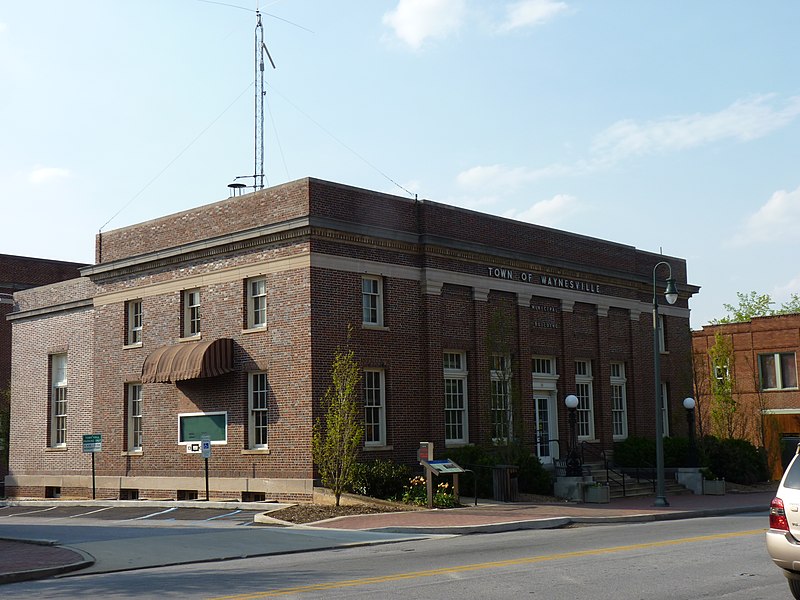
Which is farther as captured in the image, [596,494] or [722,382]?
[722,382]

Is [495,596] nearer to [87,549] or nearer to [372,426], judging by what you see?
[87,549]

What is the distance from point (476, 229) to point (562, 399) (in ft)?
22.9

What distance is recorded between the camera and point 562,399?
110 ft

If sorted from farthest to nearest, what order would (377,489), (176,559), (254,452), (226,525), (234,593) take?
(254,452) → (377,489) → (226,525) → (176,559) → (234,593)

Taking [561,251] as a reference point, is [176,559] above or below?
below

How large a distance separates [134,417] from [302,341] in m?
8.52

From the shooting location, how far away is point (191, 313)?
1182 inches

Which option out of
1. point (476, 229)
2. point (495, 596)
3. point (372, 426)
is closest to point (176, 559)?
point (495, 596)

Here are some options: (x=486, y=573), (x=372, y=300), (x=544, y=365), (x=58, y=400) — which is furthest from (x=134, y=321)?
(x=486, y=573)

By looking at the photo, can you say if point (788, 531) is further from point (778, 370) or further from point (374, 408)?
point (778, 370)

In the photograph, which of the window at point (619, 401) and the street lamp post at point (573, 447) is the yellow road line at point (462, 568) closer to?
the street lamp post at point (573, 447)

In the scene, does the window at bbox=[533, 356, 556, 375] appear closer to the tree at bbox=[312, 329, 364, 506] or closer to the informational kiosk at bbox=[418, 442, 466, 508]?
the informational kiosk at bbox=[418, 442, 466, 508]

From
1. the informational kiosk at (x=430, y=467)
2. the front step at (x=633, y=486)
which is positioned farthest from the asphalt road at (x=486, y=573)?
the front step at (x=633, y=486)

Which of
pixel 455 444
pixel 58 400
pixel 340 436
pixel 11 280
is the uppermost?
pixel 11 280
